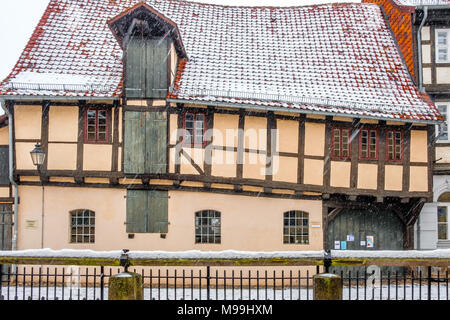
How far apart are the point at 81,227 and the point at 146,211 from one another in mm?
1838

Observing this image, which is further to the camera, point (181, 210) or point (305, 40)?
point (305, 40)

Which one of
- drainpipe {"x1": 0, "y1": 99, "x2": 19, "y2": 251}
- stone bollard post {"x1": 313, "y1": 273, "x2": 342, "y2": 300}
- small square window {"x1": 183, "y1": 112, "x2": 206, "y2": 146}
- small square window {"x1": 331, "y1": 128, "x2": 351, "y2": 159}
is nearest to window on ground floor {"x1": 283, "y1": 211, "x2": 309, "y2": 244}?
small square window {"x1": 331, "y1": 128, "x2": 351, "y2": 159}

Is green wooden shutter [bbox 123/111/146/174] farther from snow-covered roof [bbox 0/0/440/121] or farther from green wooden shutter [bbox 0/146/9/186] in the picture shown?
green wooden shutter [bbox 0/146/9/186]

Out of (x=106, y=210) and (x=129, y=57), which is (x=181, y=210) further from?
(x=129, y=57)

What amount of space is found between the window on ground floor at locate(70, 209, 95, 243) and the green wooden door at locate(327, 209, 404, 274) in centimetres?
666

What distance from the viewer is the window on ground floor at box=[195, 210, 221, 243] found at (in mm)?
15875

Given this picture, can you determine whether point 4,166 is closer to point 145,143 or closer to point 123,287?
point 145,143

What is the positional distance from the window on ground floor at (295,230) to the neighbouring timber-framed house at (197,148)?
3 cm

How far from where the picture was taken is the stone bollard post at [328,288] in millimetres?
7996

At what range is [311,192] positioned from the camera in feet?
52.0

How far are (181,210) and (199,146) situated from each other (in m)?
1.86
